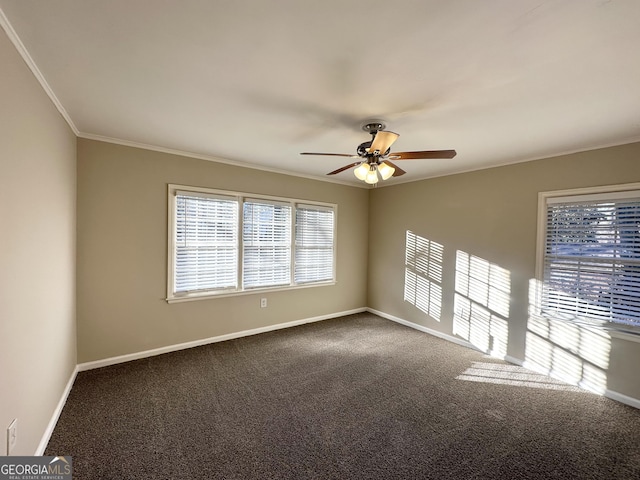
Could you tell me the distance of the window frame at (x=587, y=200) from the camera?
8.73 ft

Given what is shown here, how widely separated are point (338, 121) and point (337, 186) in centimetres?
252

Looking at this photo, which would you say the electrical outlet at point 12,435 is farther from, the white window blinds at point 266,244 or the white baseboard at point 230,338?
the white window blinds at point 266,244

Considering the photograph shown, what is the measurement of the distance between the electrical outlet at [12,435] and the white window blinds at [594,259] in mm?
4584

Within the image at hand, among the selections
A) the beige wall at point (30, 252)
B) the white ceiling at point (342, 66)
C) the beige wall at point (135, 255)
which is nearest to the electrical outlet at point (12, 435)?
the beige wall at point (30, 252)

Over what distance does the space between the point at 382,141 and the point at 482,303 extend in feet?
9.33

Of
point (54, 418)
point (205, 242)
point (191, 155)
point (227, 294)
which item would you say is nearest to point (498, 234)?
point (227, 294)

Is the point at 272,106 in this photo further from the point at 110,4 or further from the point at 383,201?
the point at 383,201

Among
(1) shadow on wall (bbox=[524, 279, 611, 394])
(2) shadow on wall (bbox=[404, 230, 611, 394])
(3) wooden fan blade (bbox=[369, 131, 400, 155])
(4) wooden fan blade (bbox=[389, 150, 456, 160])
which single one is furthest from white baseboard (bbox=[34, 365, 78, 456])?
(1) shadow on wall (bbox=[524, 279, 611, 394])

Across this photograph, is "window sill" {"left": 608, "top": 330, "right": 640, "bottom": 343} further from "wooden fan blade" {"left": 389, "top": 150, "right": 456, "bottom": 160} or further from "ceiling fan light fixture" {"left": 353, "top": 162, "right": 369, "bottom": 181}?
"ceiling fan light fixture" {"left": 353, "top": 162, "right": 369, "bottom": 181}

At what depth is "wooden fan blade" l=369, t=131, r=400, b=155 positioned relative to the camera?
2.10m

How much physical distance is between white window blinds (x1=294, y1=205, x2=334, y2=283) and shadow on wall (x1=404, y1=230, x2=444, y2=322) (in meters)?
1.32

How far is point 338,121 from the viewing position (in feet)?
8.00

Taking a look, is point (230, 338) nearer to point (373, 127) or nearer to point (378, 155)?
point (378, 155)

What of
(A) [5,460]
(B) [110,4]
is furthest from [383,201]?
(A) [5,460]
